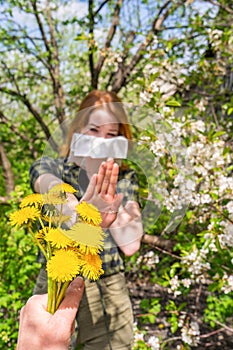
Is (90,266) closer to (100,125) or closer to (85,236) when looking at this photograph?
(85,236)

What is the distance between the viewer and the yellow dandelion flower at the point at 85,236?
2.18 feet

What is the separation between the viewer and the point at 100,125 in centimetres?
163

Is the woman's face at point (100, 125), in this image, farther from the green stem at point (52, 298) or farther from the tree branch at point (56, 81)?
the tree branch at point (56, 81)

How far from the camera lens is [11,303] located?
2.27m

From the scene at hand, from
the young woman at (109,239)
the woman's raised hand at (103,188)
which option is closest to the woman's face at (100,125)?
the young woman at (109,239)

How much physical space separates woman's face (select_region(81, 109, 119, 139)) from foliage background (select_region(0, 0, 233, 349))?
A: 0.40 feet

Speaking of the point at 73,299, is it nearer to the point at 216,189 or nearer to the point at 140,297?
the point at 216,189

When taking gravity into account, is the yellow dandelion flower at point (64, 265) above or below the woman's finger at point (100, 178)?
below

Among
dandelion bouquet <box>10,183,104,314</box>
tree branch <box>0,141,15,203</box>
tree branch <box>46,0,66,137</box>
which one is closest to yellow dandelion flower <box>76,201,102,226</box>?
dandelion bouquet <box>10,183,104,314</box>

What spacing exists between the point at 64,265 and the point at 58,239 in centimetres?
5

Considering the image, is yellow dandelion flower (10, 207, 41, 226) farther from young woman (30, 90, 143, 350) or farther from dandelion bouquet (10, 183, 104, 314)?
young woman (30, 90, 143, 350)

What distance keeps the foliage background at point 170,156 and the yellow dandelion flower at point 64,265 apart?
719 millimetres

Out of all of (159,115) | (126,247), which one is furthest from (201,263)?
(159,115)

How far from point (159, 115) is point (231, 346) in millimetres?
2137
